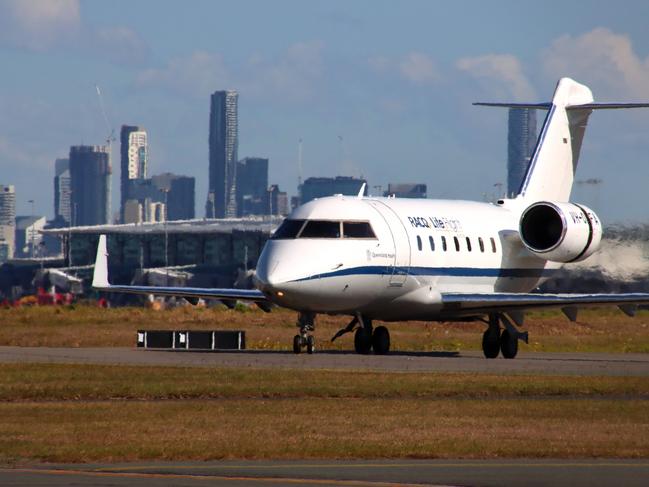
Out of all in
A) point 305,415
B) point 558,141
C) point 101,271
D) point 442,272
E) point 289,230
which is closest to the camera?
point 305,415

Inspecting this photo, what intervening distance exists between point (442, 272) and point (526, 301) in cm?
307

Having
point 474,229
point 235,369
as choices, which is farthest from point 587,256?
point 235,369

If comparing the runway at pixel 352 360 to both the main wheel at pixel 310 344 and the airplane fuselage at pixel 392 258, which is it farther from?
the airplane fuselage at pixel 392 258

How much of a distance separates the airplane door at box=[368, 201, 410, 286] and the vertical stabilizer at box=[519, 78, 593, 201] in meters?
9.54

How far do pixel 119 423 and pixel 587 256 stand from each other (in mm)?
27857

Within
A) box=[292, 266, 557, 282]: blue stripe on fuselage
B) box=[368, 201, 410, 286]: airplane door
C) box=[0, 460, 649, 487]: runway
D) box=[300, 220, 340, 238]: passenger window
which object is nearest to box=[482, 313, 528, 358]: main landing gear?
box=[292, 266, 557, 282]: blue stripe on fuselage

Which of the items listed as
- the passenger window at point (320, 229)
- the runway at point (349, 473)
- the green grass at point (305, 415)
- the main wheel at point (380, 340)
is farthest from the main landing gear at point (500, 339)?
the runway at point (349, 473)

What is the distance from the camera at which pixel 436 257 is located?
148 ft

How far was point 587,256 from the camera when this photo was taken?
4888 centimetres

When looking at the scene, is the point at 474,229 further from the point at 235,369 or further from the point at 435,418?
the point at 435,418

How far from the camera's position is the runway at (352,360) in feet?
119

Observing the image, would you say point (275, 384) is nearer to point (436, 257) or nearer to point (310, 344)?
A: point (310, 344)

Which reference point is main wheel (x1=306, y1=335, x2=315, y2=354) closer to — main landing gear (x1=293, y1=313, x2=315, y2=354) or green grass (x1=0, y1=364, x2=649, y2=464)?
main landing gear (x1=293, y1=313, x2=315, y2=354)

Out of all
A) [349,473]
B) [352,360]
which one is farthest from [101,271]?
[349,473]
